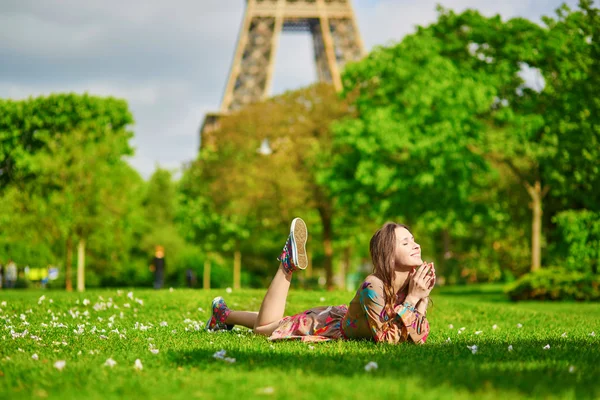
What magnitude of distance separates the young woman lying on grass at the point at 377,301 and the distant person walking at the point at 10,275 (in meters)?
33.3

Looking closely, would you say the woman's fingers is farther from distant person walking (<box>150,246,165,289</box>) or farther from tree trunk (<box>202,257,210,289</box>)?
tree trunk (<box>202,257,210,289</box>)

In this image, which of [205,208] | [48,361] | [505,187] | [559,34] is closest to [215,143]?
[205,208]

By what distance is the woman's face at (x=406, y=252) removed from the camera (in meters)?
5.82

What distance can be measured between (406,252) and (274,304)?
1.39 meters

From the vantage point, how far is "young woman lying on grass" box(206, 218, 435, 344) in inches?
227

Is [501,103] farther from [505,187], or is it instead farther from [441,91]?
[505,187]

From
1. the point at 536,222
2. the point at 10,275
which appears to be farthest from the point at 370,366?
the point at 10,275

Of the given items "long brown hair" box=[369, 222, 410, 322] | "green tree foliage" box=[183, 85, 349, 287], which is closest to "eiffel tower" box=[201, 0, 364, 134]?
"green tree foliage" box=[183, 85, 349, 287]

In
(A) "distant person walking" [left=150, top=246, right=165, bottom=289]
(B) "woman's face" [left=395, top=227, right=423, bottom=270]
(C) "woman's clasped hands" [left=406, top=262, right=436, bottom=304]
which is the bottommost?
(A) "distant person walking" [left=150, top=246, right=165, bottom=289]

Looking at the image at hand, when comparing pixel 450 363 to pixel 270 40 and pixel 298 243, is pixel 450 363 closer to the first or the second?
pixel 298 243

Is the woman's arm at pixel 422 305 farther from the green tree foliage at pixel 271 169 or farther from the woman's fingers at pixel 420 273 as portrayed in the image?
the green tree foliage at pixel 271 169

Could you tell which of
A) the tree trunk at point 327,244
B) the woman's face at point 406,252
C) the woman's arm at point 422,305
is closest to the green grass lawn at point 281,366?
the woman's arm at point 422,305

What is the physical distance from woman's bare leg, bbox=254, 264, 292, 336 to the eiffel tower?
138 ft

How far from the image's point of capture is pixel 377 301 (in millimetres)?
5715
